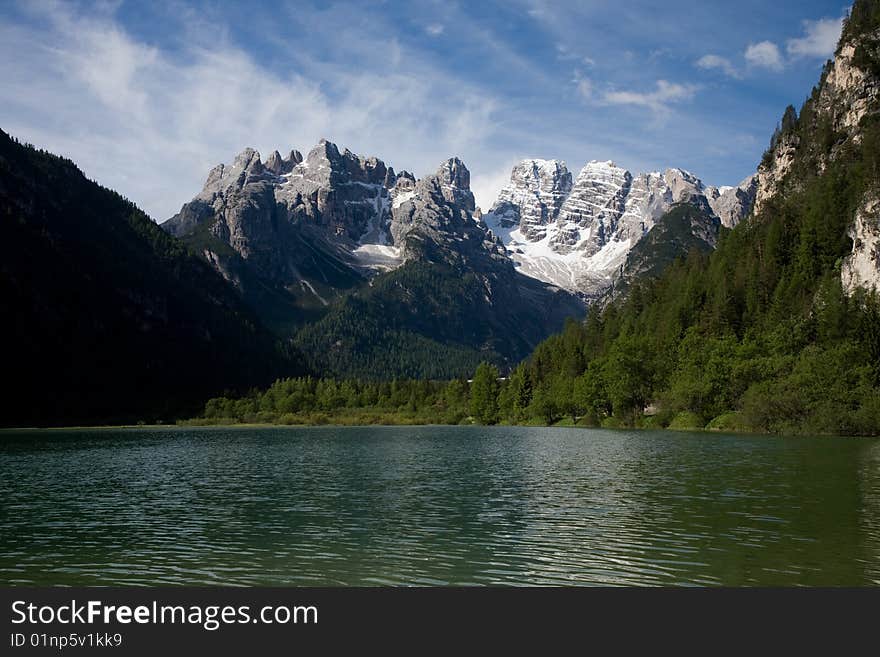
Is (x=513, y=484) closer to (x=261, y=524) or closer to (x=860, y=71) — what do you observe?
(x=261, y=524)

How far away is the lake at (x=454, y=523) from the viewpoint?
2656 cm

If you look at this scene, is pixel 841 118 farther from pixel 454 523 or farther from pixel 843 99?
pixel 454 523

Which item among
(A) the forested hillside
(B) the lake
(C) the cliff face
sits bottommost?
(B) the lake

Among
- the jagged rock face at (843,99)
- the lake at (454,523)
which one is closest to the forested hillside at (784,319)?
the jagged rock face at (843,99)

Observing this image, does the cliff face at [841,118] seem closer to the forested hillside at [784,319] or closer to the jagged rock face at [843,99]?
the jagged rock face at [843,99]

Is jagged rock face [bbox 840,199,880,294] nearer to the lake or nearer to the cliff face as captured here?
the cliff face

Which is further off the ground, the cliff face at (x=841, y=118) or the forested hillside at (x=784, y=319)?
the cliff face at (x=841, y=118)

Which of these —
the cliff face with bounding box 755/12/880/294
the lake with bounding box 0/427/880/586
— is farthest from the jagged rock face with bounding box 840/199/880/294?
the lake with bounding box 0/427/880/586

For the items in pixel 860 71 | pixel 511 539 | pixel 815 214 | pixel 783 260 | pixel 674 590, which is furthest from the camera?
pixel 860 71

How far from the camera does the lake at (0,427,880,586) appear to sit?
26.6m

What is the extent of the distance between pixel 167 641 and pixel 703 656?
46.2 feet

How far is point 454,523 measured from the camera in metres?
37.0

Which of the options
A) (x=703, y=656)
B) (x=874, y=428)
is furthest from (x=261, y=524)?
(x=874, y=428)

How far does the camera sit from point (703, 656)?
1917 centimetres
